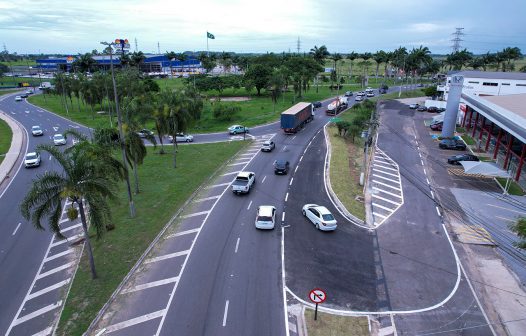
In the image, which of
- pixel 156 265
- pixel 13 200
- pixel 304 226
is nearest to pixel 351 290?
pixel 304 226

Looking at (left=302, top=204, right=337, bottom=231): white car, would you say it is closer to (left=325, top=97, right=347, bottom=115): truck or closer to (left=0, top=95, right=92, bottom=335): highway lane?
(left=0, top=95, right=92, bottom=335): highway lane

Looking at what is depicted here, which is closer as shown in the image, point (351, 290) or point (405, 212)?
point (351, 290)

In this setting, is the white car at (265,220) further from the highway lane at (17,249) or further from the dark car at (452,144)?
the dark car at (452,144)

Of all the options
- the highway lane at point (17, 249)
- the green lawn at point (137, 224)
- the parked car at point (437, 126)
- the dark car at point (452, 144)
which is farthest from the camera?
the parked car at point (437, 126)

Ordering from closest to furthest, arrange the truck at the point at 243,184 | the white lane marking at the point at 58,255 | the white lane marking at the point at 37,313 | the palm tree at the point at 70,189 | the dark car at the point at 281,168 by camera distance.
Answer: the white lane marking at the point at 37,313 < the palm tree at the point at 70,189 < the white lane marking at the point at 58,255 < the truck at the point at 243,184 < the dark car at the point at 281,168

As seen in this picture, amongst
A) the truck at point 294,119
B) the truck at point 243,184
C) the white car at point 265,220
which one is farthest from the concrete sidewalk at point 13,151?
the truck at point 294,119

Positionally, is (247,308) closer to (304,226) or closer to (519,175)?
(304,226)
